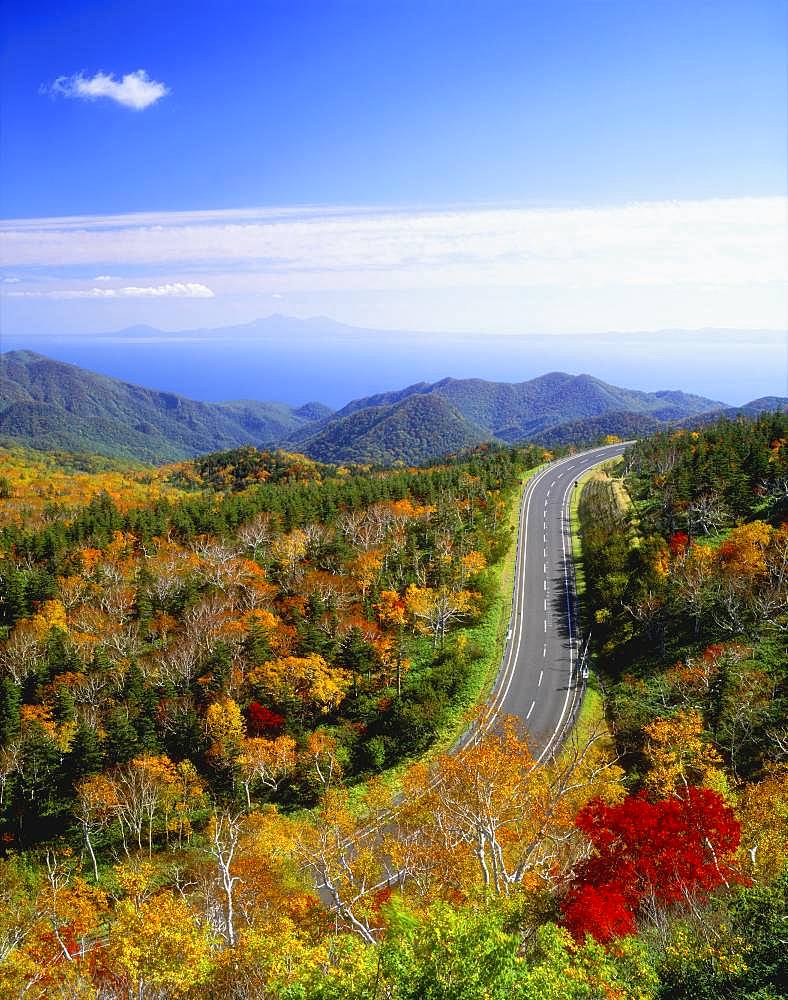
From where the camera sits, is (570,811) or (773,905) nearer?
(773,905)

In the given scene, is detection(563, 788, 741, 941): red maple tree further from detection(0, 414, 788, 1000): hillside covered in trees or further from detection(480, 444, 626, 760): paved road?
detection(480, 444, 626, 760): paved road

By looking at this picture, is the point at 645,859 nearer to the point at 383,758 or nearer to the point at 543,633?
the point at 383,758

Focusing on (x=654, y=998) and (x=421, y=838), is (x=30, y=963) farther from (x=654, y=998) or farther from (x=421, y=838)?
(x=654, y=998)

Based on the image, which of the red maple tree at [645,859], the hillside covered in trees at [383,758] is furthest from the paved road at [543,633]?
the red maple tree at [645,859]

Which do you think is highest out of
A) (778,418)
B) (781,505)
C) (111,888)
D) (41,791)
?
(778,418)

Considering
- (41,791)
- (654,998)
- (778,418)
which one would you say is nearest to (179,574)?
(41,791)

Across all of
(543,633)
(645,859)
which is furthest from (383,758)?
(645,859)
